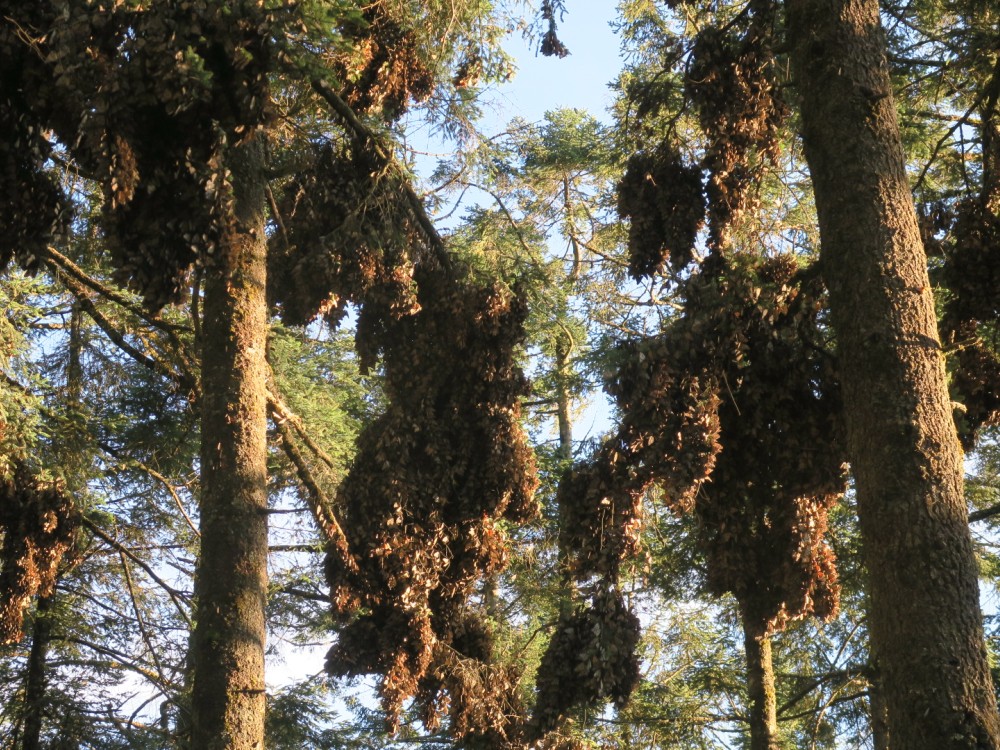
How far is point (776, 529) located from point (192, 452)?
8.89 m

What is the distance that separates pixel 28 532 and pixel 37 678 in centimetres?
425

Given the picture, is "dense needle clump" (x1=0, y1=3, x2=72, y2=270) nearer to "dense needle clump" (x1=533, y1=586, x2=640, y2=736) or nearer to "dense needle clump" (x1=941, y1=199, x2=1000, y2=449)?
"dense needle clump" (x1=533, y1=586, x2=640, y2=736)

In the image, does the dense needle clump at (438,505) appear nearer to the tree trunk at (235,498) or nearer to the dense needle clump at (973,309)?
the tree trunk at (235,498)

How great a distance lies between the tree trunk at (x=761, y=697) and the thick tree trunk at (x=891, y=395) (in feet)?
14.3

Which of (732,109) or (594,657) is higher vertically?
(732,109)

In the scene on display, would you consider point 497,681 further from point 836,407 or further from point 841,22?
point 841,22

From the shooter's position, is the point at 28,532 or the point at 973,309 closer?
the point at 973,309

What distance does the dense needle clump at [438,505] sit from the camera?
8.62 metres

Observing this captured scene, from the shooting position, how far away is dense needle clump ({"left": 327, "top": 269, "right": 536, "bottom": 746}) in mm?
8617

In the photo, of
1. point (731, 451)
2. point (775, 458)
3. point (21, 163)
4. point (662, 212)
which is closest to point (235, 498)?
point (21, 163)

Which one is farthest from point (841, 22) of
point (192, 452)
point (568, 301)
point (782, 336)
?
point (568, 301)

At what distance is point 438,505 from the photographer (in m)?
8.85

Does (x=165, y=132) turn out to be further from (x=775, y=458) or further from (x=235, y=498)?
(x=775, y=458)

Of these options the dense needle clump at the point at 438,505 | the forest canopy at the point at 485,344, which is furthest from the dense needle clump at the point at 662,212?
the dense needle clump at the point at 438,505
